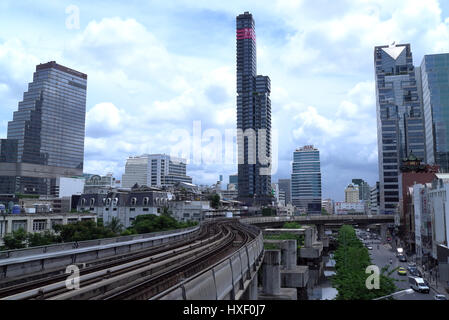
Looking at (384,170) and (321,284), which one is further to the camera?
(384,170)

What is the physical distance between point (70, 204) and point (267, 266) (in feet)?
427

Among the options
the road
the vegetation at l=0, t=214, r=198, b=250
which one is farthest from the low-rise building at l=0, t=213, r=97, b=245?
the road

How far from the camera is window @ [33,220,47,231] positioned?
3034 inches

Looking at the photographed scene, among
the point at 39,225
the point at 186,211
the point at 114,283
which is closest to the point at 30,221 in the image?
the point at 39,225

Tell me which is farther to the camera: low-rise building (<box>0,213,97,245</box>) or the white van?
low-rise building (<box>0,213,97,245</box>)

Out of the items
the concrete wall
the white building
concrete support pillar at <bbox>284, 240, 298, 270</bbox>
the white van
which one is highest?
the white building

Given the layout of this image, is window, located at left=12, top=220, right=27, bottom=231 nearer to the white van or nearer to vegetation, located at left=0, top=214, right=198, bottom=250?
vegetation, located at left=0, top=214, right=198, bottom=250

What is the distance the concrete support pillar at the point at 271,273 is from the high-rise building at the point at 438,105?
458 feet

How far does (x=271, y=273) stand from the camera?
117ft

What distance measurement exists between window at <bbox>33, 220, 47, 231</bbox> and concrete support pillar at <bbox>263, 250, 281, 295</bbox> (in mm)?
58358

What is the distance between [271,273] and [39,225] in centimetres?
5992

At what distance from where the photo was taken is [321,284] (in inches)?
2511
